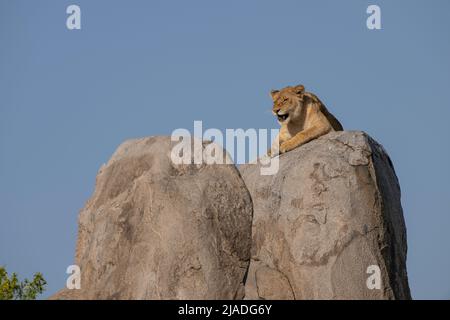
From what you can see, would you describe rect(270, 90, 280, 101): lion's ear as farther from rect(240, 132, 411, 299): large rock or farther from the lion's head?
rect(240, 132, 411, 299): large rock

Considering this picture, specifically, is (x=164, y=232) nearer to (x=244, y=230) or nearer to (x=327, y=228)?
(x=244, y=230)

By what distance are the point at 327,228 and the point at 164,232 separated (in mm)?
2404

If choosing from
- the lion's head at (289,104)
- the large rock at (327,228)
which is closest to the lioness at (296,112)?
the lion's head at (289,104)

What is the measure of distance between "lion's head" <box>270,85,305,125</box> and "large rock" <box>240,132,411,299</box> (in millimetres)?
3673

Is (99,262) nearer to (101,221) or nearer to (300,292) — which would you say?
(101,221)

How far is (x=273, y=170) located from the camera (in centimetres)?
1521

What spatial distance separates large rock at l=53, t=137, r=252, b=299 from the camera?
13.8 metres

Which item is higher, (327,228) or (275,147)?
(275,147)

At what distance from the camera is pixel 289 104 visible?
1883cm

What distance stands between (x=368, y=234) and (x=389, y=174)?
6.05ft

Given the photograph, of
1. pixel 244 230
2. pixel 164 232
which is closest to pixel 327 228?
pixel 244 230

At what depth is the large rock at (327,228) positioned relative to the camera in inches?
551

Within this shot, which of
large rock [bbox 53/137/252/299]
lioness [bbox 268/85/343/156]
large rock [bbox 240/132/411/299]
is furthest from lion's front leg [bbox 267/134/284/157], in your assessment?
large rock [bbox 53/137/252/299]
